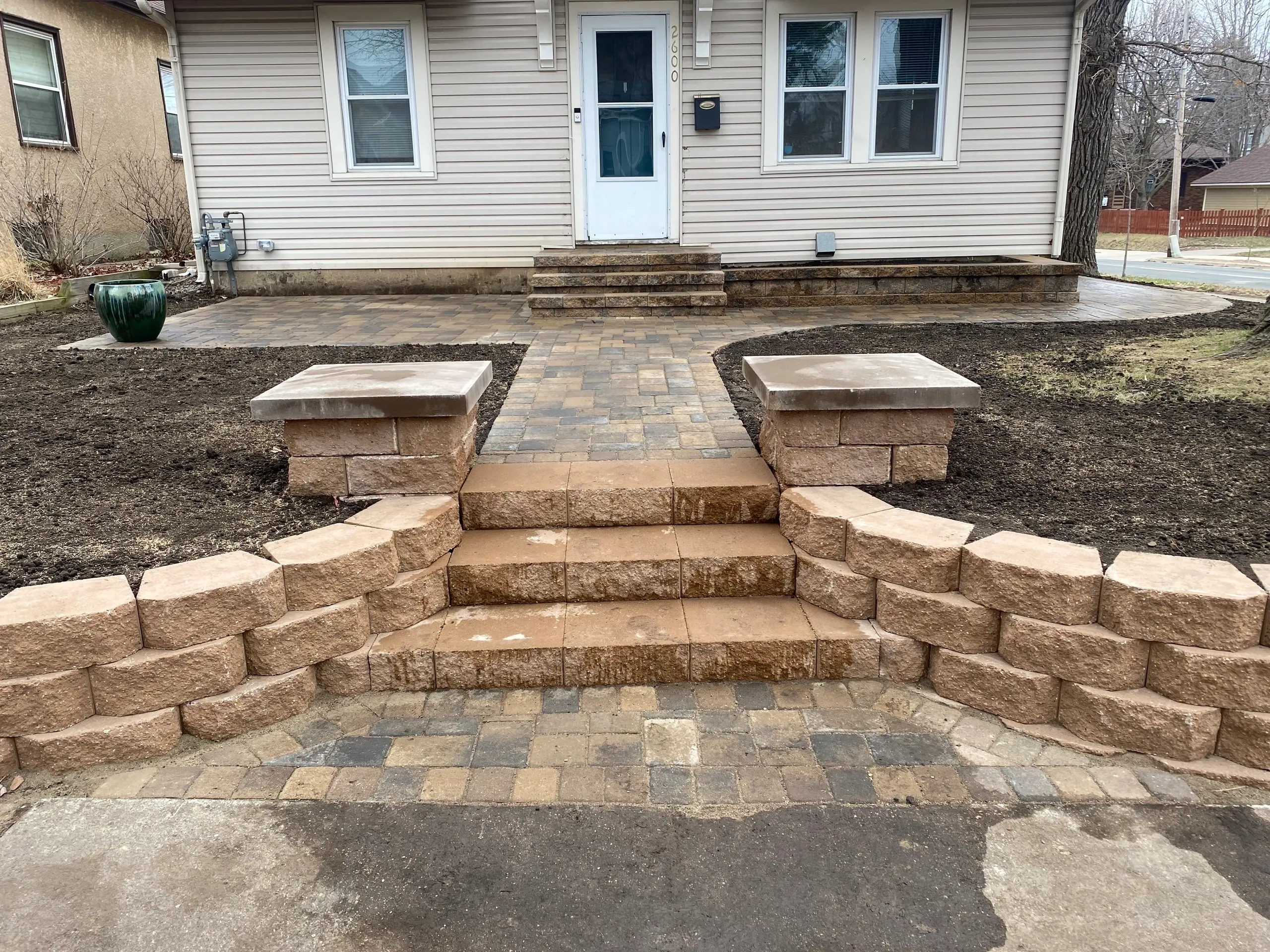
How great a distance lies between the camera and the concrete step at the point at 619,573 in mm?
3404

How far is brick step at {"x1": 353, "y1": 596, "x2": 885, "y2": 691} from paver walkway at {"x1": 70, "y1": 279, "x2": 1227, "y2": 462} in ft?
3.65

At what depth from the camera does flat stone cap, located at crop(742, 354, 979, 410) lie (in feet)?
11.5

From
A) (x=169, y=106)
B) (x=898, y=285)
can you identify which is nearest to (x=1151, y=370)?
(x=898, y=285)

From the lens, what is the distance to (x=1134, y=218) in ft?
119

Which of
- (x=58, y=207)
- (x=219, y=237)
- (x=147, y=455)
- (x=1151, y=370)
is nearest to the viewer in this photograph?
(x=147, y=455)

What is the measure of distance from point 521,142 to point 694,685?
7623 mm

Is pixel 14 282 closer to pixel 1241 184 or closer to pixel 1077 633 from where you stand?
pixel 1077 633

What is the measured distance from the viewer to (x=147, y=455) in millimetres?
4309

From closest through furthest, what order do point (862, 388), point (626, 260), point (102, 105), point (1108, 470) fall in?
point (862, 388), point (1108, 470), point (626, 260), point (102, 105)

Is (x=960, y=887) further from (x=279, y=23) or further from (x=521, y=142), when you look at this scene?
(x=279, y=23)

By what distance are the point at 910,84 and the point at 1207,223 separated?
102 ft

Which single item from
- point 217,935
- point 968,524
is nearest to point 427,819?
point 217,935

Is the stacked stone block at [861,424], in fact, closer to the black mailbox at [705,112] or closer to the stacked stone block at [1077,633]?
the stacked stone block at [1077,633]

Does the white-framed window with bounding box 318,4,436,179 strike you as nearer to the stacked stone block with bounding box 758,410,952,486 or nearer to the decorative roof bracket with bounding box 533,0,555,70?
the decorative roof bracket with bounding box 533,0,555,70
